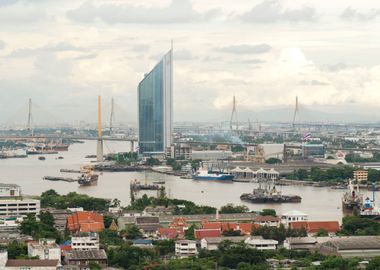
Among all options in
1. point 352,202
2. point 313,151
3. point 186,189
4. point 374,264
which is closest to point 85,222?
point 374,264

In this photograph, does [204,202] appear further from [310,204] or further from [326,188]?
[326,188]

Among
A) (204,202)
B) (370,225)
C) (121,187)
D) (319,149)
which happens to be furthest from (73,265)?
(319,149)

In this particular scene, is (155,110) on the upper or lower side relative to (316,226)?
upper

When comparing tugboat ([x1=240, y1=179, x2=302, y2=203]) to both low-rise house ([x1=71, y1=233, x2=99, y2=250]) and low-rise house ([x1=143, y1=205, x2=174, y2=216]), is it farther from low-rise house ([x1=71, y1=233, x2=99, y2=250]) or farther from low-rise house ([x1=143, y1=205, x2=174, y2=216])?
low-rise house ([x1=71, y1=233, x2=99, y2=250])

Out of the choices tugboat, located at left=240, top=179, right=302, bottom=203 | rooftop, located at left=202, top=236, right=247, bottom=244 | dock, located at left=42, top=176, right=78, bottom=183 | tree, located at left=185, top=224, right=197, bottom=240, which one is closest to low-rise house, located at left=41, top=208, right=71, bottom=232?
tree, located at left=185, top=224, right=197, bottom=240

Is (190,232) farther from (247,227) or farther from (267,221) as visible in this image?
(267,221)
